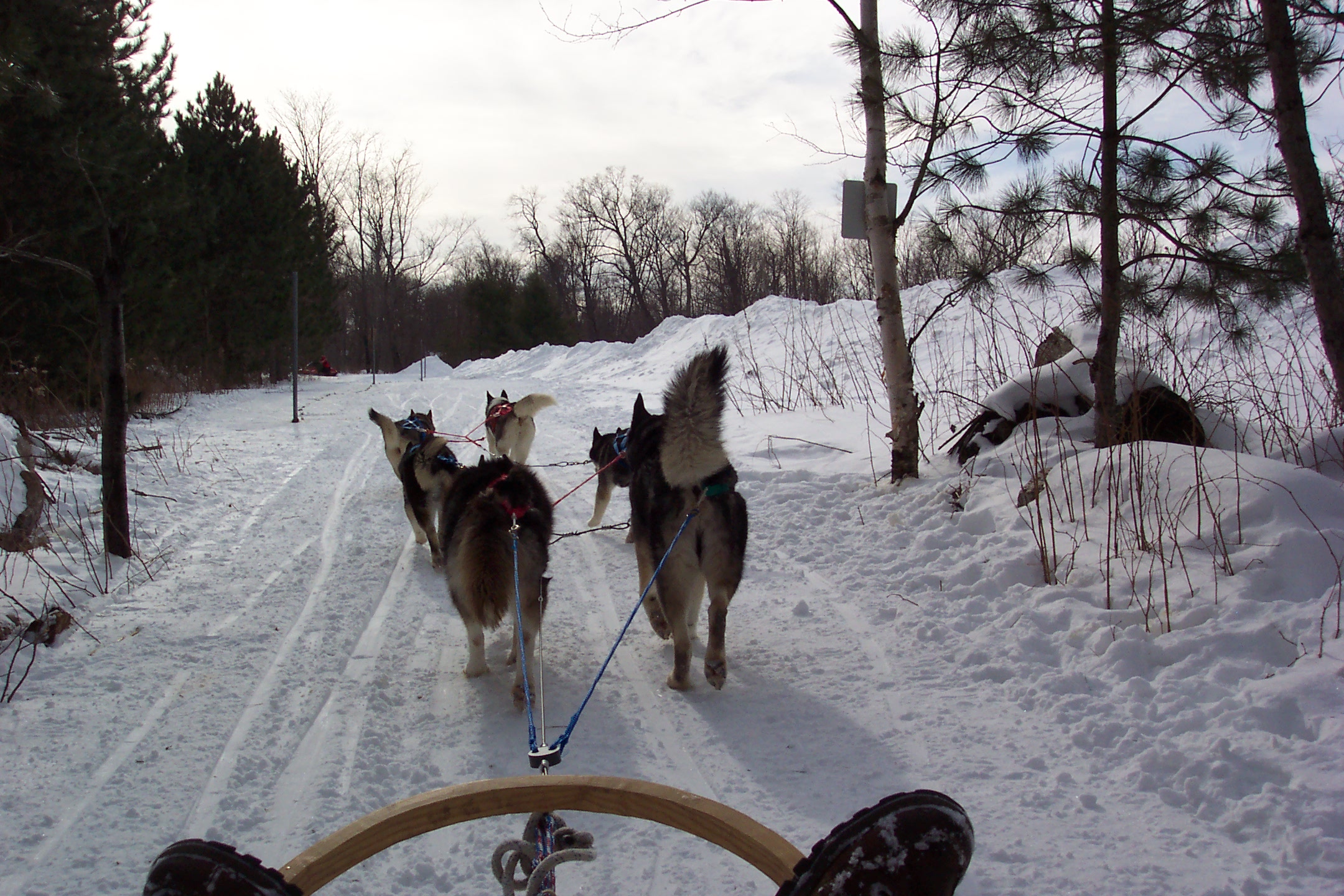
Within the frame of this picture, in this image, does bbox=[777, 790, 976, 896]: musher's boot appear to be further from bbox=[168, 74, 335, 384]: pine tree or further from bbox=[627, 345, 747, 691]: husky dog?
bbox=[168, 74, 335, 384]: pine tree

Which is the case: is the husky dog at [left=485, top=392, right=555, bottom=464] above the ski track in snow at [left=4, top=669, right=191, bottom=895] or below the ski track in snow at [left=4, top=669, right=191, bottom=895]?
above

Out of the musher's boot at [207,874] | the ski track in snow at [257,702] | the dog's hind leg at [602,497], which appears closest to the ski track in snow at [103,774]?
the ski track in snow at [257,702]

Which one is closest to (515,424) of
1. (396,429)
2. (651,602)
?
(396,429)

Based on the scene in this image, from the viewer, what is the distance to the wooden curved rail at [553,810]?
5.15 ft

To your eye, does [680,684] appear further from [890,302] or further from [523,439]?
[523,439]

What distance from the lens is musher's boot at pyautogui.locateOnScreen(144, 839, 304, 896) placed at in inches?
48.6

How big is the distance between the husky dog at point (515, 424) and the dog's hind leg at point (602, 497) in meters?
1.99

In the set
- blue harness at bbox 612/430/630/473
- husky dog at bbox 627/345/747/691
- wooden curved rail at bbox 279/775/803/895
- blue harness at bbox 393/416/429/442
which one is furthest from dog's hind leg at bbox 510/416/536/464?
wooden curved rail at bbox 279/775/803/895

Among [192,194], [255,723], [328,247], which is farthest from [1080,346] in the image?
[328,247]

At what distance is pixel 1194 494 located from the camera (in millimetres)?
4578

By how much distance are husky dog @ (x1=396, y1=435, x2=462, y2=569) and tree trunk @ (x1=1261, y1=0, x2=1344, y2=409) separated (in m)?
5.77

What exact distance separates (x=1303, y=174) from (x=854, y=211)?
3.40m

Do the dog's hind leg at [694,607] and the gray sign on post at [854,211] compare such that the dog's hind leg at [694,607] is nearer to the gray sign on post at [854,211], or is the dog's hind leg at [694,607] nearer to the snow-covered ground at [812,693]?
the snow-covered ground at [812,693]

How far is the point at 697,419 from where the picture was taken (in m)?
3.70
